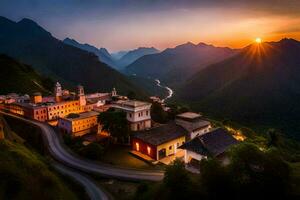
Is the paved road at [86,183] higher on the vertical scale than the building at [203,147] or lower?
lower

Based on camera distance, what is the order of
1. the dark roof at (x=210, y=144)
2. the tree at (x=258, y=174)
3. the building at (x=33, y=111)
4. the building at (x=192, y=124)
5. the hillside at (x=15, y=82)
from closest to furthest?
the tree at (x=258, y=174) < the dark roof at (x=210, y=144) < the building at (x=192, y=124) < the building at (x=33, y=111) < the hillside at (x=15, y=82)

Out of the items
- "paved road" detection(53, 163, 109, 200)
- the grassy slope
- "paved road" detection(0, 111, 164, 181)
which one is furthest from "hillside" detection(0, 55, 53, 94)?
the grassy slope

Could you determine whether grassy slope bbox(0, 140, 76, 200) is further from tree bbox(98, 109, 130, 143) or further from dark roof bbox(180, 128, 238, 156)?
dark roof bbox(180, 128, 238, 156)

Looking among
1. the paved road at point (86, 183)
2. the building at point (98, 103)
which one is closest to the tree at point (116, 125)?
the paved road at point (86, 183)

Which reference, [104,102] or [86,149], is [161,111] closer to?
[104,102]

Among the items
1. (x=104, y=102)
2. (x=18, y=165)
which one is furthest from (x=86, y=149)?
(x=104, y=102)

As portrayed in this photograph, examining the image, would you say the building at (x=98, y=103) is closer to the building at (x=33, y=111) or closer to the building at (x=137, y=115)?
the building at (x=137, y=115)

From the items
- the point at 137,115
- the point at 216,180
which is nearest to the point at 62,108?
the point at 137,115
